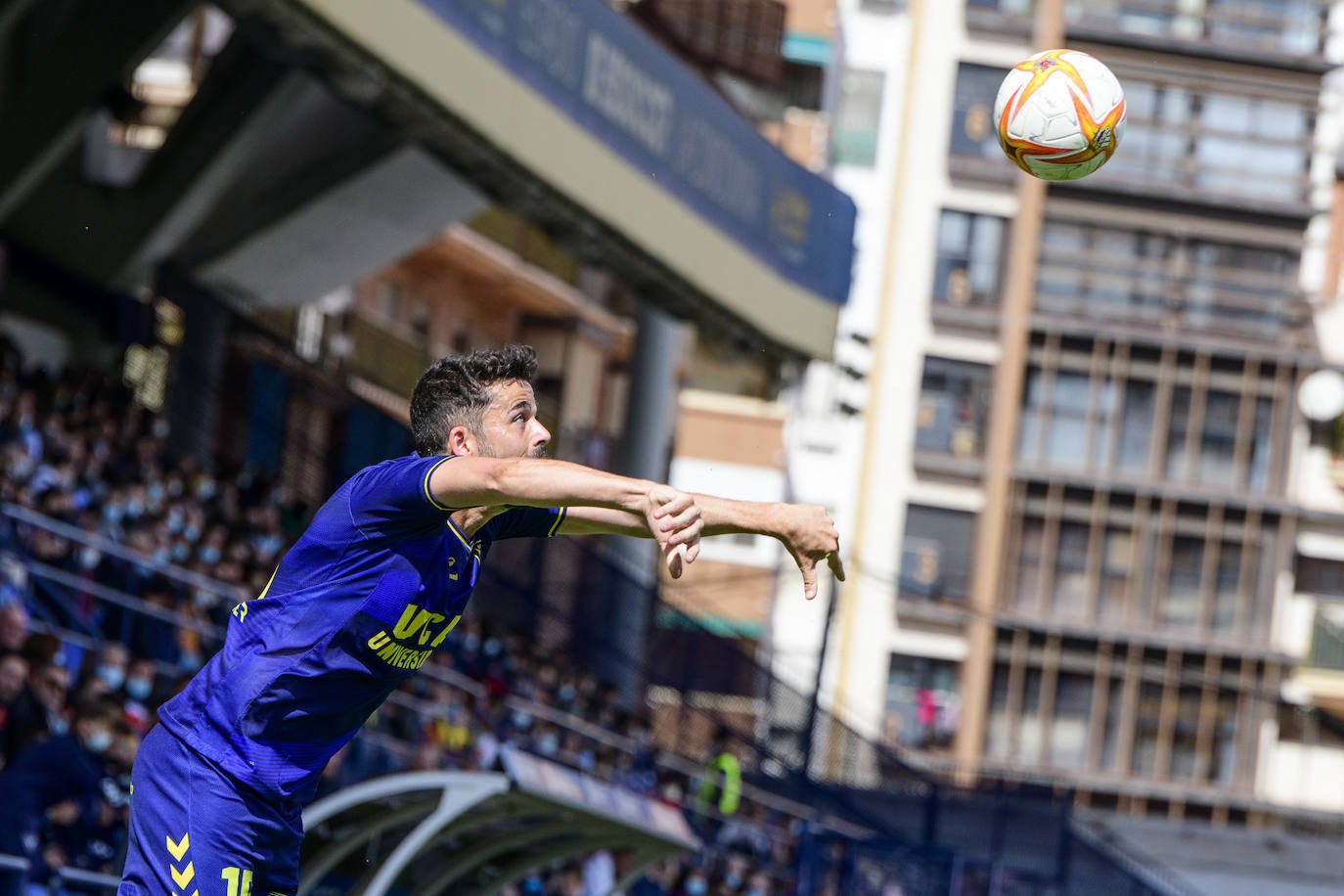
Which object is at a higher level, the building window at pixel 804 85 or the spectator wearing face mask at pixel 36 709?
the building window at pixel 804 85

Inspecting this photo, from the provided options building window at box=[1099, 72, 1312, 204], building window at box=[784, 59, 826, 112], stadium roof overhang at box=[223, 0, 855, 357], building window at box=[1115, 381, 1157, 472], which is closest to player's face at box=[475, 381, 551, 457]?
stadium roof overhang at box=[223, 0, 855, 357]

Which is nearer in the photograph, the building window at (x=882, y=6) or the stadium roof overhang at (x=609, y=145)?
the stadium roof overhang at (x=609, y=145)

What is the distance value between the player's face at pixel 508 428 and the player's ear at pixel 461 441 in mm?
21

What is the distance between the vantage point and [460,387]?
5.77m

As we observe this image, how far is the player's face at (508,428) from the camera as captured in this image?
18.7 ft

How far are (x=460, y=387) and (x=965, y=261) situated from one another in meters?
41.3

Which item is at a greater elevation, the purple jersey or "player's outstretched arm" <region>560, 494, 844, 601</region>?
"player's outstretched arm" <region>560, 494, 844, 601</region>

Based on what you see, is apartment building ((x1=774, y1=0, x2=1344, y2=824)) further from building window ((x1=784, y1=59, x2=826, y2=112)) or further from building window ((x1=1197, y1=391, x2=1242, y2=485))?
building window ((x1=784, y1=59, x2=826, y2=112))

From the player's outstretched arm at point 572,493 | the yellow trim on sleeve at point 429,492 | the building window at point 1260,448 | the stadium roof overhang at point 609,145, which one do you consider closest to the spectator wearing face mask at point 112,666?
the stadium roof overhang at point 609,145

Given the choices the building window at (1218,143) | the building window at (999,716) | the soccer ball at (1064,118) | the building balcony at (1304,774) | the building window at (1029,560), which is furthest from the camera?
the building window at (1218,143)

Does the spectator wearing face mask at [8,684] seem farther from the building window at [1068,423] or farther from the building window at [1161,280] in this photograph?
the building window at [1161,280]

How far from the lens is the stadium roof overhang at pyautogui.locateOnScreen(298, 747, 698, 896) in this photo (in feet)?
31.3

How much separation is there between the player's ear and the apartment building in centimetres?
3883

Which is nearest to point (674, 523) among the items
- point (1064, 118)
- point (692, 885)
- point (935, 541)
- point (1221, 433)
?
point (1064, 118)
